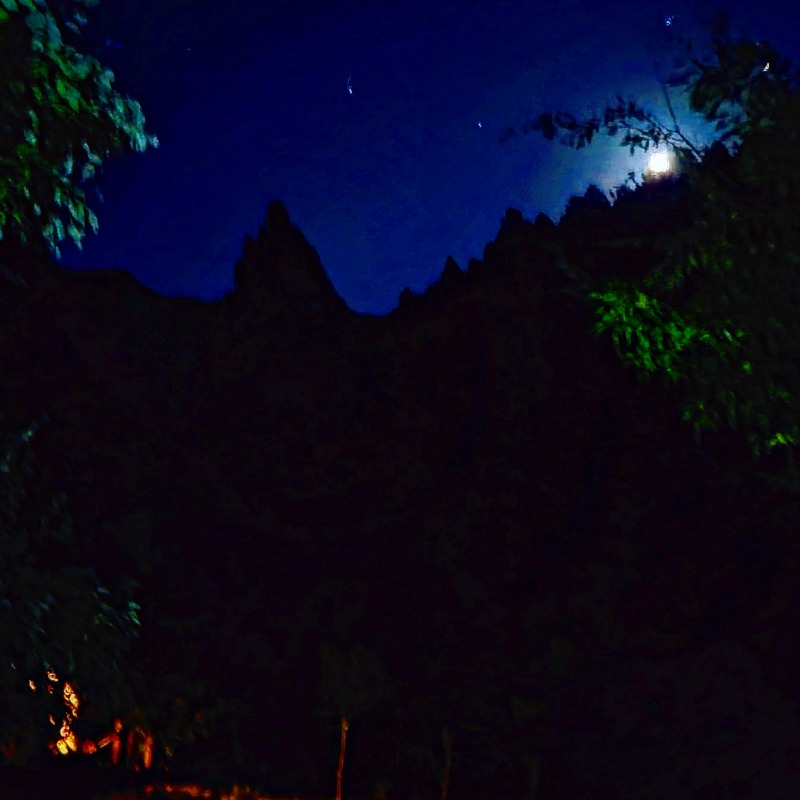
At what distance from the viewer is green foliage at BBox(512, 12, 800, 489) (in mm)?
6762

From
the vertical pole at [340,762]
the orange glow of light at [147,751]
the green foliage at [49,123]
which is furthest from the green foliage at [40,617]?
the vertical pole at [340,762]

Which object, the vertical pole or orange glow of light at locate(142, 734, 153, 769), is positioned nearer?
orange glow of light at locate(142, 734, 153, 769)

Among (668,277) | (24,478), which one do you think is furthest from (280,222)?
(24,478)

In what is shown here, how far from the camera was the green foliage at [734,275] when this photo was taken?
6.76 m

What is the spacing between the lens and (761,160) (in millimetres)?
6848

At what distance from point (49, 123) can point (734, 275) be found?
5.34 metres

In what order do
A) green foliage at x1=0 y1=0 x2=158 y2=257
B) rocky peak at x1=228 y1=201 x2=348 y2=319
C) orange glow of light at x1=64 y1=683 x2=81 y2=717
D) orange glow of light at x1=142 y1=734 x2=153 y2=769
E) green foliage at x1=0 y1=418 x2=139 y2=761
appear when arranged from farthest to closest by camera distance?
rocky peak at x1=228 y1=201 x2=348 y2=319 → orange glow of light at x1=142 y1=734 x2=153 y2=769 → orange glow of light at x1=64 y1=683 x2=81 y2=717 → green foliage at x1=0 y1=418 x2=139 y2=761 → green foliage at x1=0 y1=0 x2=158 y2=257

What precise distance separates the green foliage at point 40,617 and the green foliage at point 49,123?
3.69ft

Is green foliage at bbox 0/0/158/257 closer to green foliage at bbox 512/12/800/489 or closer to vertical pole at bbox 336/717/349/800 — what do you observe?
green foliage at bbox 512/12/800/489

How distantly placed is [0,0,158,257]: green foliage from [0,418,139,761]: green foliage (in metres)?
1.13

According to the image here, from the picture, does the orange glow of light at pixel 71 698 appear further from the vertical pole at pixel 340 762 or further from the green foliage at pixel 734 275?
the vertical pole at pixel 340 762

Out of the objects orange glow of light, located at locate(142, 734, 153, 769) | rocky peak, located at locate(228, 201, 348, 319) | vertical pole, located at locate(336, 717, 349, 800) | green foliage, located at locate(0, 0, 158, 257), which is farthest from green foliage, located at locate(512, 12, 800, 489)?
rocky peak, located at locate(228, 201, 348, 319)

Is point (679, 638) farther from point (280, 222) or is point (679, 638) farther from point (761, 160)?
point (280, 222)

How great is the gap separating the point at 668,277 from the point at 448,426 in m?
10.8
